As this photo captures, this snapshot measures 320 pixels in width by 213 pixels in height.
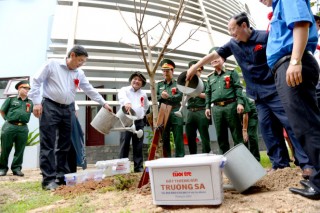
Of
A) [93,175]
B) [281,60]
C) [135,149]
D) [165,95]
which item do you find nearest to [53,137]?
[93,175]

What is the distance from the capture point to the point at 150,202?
2.08m

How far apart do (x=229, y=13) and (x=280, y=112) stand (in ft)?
38.2

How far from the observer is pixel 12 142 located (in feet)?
18.0

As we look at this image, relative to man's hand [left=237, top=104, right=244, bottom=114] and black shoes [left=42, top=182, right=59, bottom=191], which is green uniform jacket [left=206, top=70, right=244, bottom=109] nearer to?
man's hand [left=237, top=104, right=244, bottom=114]

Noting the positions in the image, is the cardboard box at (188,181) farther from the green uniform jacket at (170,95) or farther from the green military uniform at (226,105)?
the green uniform jacket at (170,95)

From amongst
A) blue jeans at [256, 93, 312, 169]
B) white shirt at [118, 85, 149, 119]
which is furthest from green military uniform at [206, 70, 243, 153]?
white shirt at [118, 85, 149, 119]

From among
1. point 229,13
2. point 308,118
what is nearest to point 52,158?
point 308,118

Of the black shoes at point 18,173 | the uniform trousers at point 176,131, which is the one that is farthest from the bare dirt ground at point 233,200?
the black shoes at point 18,173

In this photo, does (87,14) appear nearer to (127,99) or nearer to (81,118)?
(81,118)

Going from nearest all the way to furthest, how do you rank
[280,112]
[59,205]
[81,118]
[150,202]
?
[150,202], [59,205], [280,112], [81,118]

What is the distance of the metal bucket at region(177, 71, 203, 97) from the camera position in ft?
8.61

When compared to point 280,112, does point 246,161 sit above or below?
below

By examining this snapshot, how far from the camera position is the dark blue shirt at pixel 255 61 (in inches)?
106

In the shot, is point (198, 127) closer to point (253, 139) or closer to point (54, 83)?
point (253, 139)
